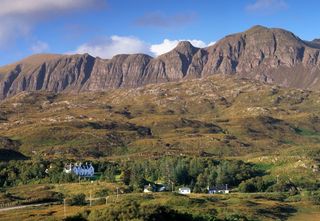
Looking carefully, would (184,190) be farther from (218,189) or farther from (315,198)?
(315,198)

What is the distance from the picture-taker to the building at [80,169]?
187 metres

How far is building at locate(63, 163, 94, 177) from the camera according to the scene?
18700 cm

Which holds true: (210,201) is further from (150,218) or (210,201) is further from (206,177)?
(150,218)

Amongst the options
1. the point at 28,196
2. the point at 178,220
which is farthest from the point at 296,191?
the point at 178,220

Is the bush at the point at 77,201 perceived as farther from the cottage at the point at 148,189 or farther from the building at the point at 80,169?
the building at the point at 80,169

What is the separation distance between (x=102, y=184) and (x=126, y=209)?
82.0 metres

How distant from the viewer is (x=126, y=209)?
80.3m

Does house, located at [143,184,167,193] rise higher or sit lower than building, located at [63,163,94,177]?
lower

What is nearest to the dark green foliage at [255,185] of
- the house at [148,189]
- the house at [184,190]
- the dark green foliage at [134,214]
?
the house at [184,190]

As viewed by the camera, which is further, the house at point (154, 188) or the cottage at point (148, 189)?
the house at point (154, 188)

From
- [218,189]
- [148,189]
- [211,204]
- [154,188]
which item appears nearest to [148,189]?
[148,189]

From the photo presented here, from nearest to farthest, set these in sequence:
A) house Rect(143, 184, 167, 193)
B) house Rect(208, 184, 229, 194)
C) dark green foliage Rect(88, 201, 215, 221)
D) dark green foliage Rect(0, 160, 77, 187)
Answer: dark green foliage Rect(88, 201, 215, 221) → house Rect(143, 184, 167, 193) → house Rect(208, 184, 229, 194) → dark green foliage Rect(0, 160, 77, 187)

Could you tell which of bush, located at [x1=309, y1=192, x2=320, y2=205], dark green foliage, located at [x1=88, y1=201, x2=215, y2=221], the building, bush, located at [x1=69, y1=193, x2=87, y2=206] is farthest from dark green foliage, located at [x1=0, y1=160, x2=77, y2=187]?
dark green foliage, located at [x1=88, y1=201, x2=215, y2=221]

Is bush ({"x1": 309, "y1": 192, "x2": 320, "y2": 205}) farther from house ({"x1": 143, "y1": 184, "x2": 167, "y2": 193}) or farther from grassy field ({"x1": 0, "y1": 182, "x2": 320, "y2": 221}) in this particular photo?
house ({"x1": 143, "y1": 184, "x2": 167, "y2": 193})
